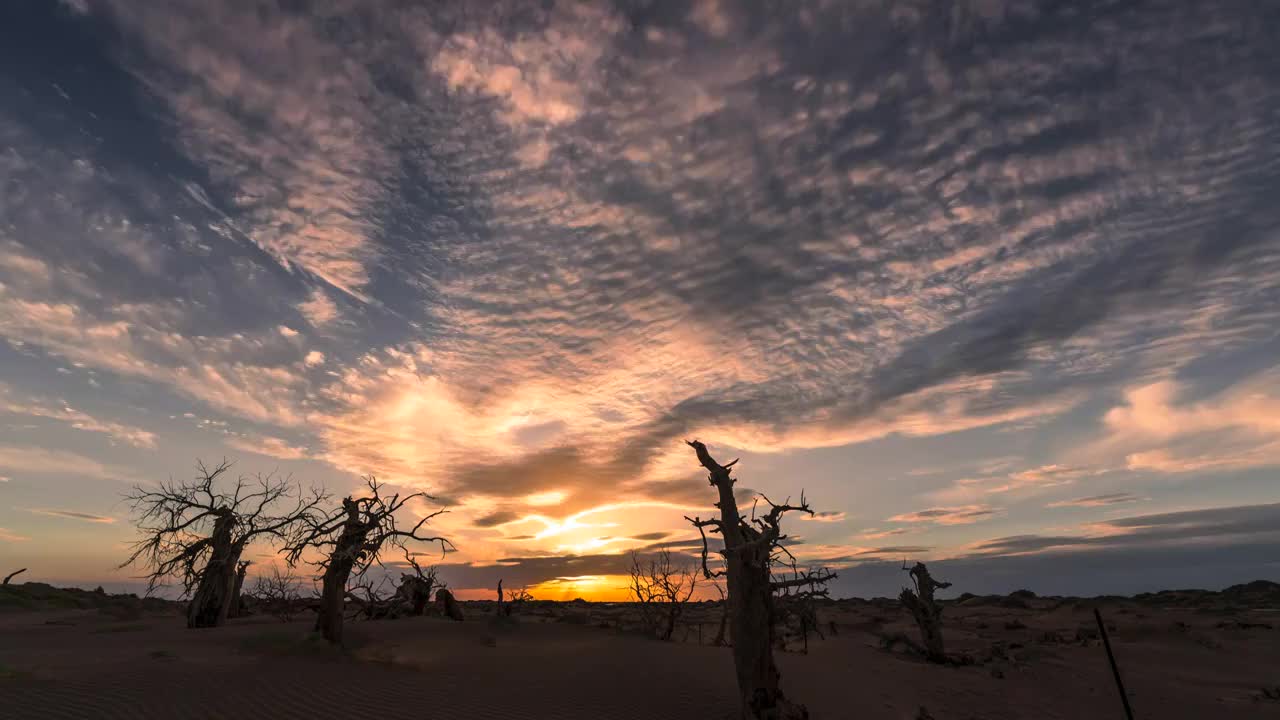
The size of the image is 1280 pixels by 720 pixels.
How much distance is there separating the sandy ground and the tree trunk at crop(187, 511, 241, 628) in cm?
97

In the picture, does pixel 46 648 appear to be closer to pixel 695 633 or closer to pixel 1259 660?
pixel 695 633

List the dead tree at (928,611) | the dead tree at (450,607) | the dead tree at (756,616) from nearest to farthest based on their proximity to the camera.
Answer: the dead tree at (756,616), the dead tree at (928,611), the dead tree at (450,607)

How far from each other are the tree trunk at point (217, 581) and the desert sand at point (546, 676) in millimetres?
863

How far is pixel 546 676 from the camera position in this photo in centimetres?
1678

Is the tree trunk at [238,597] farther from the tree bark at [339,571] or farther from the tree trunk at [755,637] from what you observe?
the tree trunk at [755,637]

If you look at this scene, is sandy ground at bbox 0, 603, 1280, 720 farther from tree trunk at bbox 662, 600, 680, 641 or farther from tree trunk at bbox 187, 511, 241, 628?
tree trunk at bbox 662, 600, 680, 641

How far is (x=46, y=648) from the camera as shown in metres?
18.1

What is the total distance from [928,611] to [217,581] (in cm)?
2734

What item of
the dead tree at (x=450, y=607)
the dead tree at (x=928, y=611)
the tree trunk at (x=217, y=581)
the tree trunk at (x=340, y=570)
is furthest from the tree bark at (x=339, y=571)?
the dead tree at (x=928, y=611)

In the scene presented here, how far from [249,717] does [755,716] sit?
9734 mm

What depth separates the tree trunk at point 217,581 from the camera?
23.6 metres

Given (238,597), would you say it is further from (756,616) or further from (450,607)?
(756,616)

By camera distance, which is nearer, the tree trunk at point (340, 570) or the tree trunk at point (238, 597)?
the tree trunk at point (340, 570)

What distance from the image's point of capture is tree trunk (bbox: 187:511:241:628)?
23578 millimetres
